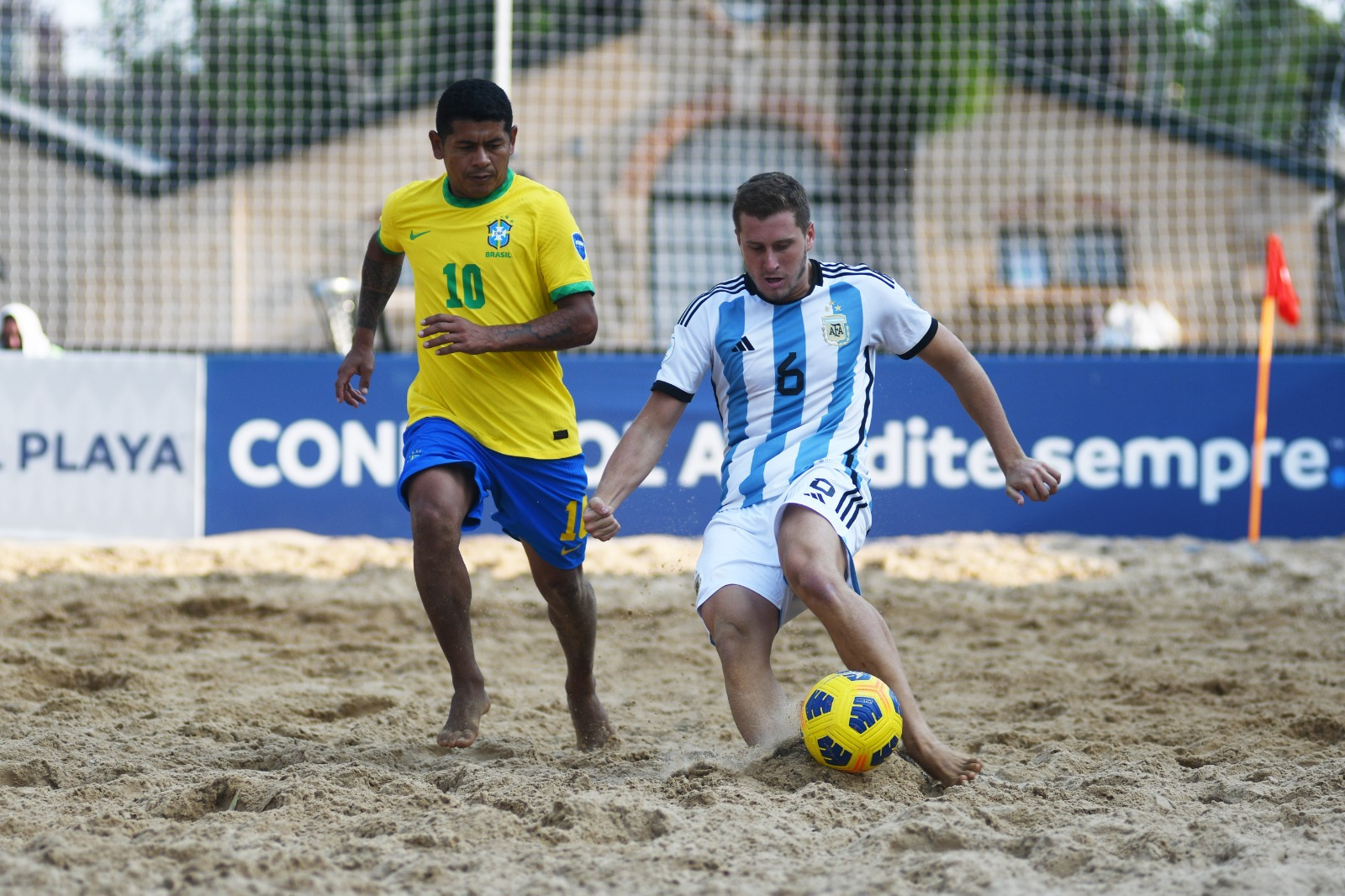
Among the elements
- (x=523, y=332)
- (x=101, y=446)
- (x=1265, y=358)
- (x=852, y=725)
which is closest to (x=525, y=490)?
(x=523, y=332)

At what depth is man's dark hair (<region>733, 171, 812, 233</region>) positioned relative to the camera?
3598 millimetres

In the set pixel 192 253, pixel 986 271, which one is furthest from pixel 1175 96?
pixel 192 253

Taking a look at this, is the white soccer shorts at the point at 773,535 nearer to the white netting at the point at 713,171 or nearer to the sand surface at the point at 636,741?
the sand surface at the point at 636,741

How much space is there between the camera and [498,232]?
3.88 metres

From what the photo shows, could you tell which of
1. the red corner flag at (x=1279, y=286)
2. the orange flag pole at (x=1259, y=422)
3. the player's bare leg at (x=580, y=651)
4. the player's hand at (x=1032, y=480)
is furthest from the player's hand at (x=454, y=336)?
the orange flag pole at (x=1259, y=422)

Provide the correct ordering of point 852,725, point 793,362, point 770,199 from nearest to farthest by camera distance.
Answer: point 852,725 → point 770,199 → point 793,362

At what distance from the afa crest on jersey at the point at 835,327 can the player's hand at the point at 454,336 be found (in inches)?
38.9

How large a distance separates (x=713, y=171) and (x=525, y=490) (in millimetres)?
14126

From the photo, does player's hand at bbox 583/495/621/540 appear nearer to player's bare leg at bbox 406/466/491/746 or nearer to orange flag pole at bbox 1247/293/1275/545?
player's bare leg at bbox 406/466/491/746

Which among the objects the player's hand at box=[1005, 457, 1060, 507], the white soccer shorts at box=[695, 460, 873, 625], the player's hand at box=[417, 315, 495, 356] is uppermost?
the player's hand at box=[417, 315, 495, 356]

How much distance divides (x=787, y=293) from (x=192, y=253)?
14200 mm

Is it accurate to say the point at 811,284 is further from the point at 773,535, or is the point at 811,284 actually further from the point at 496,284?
the point at 496,284

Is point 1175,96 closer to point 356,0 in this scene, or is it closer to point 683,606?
point 356,0

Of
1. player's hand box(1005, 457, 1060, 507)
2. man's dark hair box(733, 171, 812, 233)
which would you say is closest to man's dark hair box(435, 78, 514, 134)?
man's dark hair box(733, 171, 812, 233)
